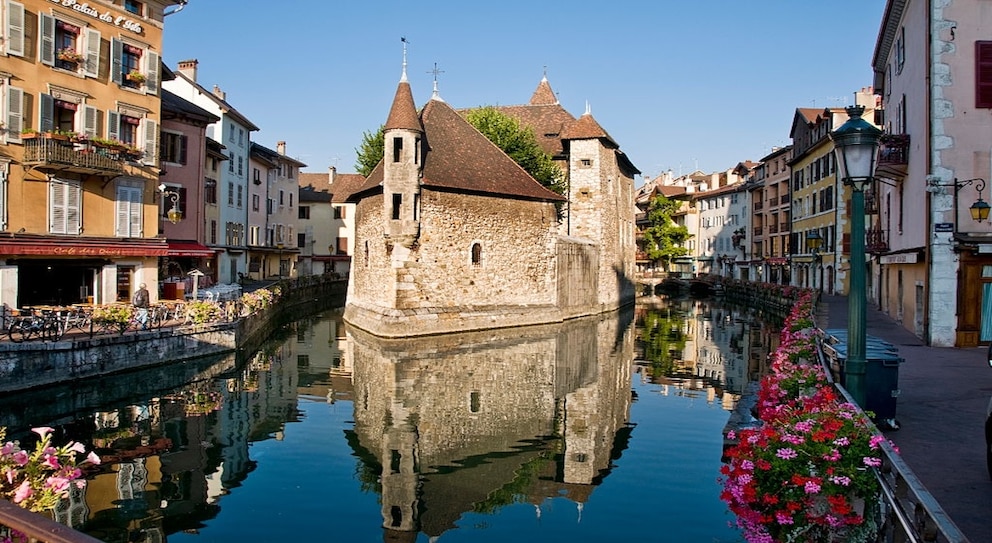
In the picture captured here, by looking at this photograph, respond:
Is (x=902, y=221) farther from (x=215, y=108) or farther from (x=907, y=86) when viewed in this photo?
(x=215, y=108)

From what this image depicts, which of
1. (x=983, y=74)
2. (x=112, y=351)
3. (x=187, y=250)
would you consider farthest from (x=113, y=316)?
(x=983, y=74)

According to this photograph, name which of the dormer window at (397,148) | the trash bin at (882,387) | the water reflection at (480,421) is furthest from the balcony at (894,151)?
the dormer window at (397,148)

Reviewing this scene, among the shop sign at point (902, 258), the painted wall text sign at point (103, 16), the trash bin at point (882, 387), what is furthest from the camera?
the painted wall text sign at point (103, 16)

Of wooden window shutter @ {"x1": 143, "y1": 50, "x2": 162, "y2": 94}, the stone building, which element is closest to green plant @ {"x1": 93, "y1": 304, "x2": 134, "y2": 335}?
wooden window shutter @ {"x1": 143, "y1": 50, "x2": 162, "y2": 94}

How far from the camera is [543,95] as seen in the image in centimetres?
5231

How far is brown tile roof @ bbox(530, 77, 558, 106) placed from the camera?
169 ft

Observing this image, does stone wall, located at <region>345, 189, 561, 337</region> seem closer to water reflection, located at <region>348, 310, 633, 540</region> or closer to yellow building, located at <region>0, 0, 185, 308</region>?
water reflection, located at <region>348, 310, 633, 540</region>

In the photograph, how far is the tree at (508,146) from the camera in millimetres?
38781

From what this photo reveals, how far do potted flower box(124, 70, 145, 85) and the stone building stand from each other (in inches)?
326

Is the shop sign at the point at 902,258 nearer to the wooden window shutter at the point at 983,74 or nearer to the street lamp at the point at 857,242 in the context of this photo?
the wooden window shutter at the point at 983,74

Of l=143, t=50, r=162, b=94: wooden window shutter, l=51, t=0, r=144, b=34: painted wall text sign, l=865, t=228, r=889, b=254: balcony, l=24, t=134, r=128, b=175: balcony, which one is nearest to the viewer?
l=24, t=134, r=128, b=175: balcony

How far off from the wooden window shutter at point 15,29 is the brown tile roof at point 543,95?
3447 cm

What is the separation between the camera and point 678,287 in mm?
69188

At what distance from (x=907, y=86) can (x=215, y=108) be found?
114 ft
